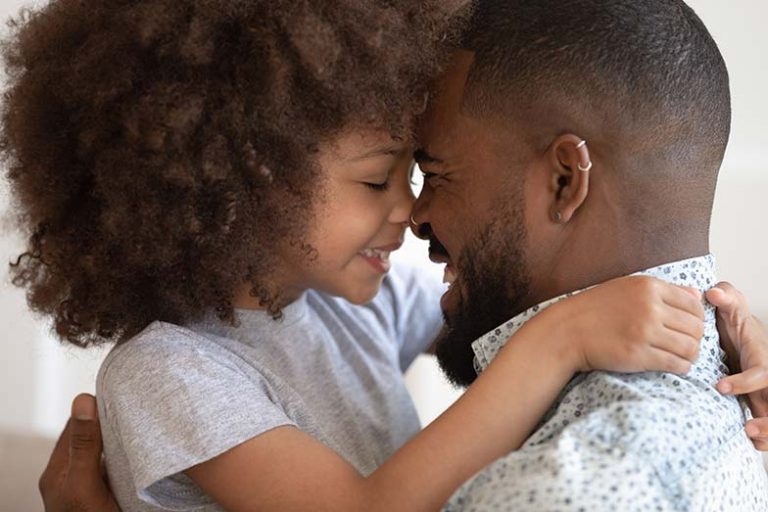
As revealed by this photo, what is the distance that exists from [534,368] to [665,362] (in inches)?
5.9

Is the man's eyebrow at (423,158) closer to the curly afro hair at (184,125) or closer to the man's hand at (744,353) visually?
the curly afro hair at (184,125)

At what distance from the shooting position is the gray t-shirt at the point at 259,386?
4.50 feet

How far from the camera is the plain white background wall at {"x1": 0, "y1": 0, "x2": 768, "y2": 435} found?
2.30 meters

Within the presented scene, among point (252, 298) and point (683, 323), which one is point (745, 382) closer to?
point (683, 323)

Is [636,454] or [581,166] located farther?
[581,166]

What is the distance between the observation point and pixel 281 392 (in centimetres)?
159

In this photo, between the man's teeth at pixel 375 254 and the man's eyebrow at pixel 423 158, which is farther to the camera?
the man's teeth at pixel 375 254

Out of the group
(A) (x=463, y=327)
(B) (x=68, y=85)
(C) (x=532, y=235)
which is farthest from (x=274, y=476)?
(B) (x=68, y=85)

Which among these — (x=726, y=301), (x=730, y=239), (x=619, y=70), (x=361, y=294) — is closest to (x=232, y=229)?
(x=361, y=294)

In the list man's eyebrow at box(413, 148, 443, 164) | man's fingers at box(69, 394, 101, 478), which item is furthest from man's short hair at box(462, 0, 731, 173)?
man's fingers at box(69, 394, 101, 478)

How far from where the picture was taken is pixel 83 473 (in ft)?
5.33

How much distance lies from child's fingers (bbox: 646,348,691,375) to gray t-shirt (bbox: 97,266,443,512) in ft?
1.56

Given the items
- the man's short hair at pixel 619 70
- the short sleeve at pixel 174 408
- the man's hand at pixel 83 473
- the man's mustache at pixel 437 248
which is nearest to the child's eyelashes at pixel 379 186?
the man's mustache at pixel 437 248

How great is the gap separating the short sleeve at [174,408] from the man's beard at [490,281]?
0.29 metres
